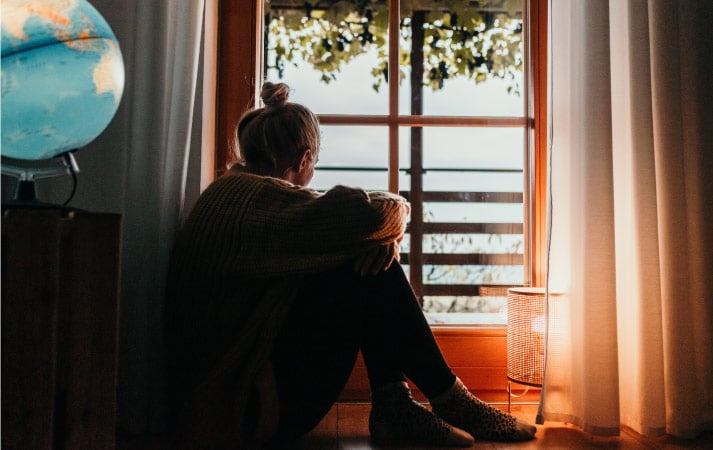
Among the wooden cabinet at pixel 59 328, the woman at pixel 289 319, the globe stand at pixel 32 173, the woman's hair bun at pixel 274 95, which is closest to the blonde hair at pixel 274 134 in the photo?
the woman's hair bun at pixel 274 95

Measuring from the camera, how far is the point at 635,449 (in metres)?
1.47

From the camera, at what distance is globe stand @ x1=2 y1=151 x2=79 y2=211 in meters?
1.07

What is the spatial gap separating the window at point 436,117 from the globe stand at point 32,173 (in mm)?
753

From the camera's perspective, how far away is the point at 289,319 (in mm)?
1429

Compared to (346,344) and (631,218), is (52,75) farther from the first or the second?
(631,218)

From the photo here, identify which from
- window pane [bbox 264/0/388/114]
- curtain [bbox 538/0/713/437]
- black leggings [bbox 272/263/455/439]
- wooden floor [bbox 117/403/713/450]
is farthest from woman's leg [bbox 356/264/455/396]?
window pane [bbox 264/0/388/114]

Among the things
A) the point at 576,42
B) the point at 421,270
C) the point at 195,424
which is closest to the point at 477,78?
the point at 576,42

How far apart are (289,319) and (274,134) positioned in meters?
0.47

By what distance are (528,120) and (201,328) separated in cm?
121

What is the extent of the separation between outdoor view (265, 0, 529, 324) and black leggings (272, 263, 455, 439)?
0.57 metres

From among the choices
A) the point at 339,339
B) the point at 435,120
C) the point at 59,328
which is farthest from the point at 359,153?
the point at 59,328

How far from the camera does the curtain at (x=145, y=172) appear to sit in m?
1.49

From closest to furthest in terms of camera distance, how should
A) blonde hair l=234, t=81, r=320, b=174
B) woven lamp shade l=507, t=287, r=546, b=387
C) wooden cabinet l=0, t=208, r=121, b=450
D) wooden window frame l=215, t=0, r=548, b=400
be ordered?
1. wooden cabinet l=0, t=208, r=121, b=450
2. blonde hair l=234, t=81, r=320, b=174
3. woven lamp shade l=507, t=287, r=546, b=387
4. wooden window frame l=215, t=0, r=548, b=400

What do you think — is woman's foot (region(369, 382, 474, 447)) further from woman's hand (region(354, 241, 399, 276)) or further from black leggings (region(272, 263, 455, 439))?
woman's hand (region(354, 241, 399, 276))
